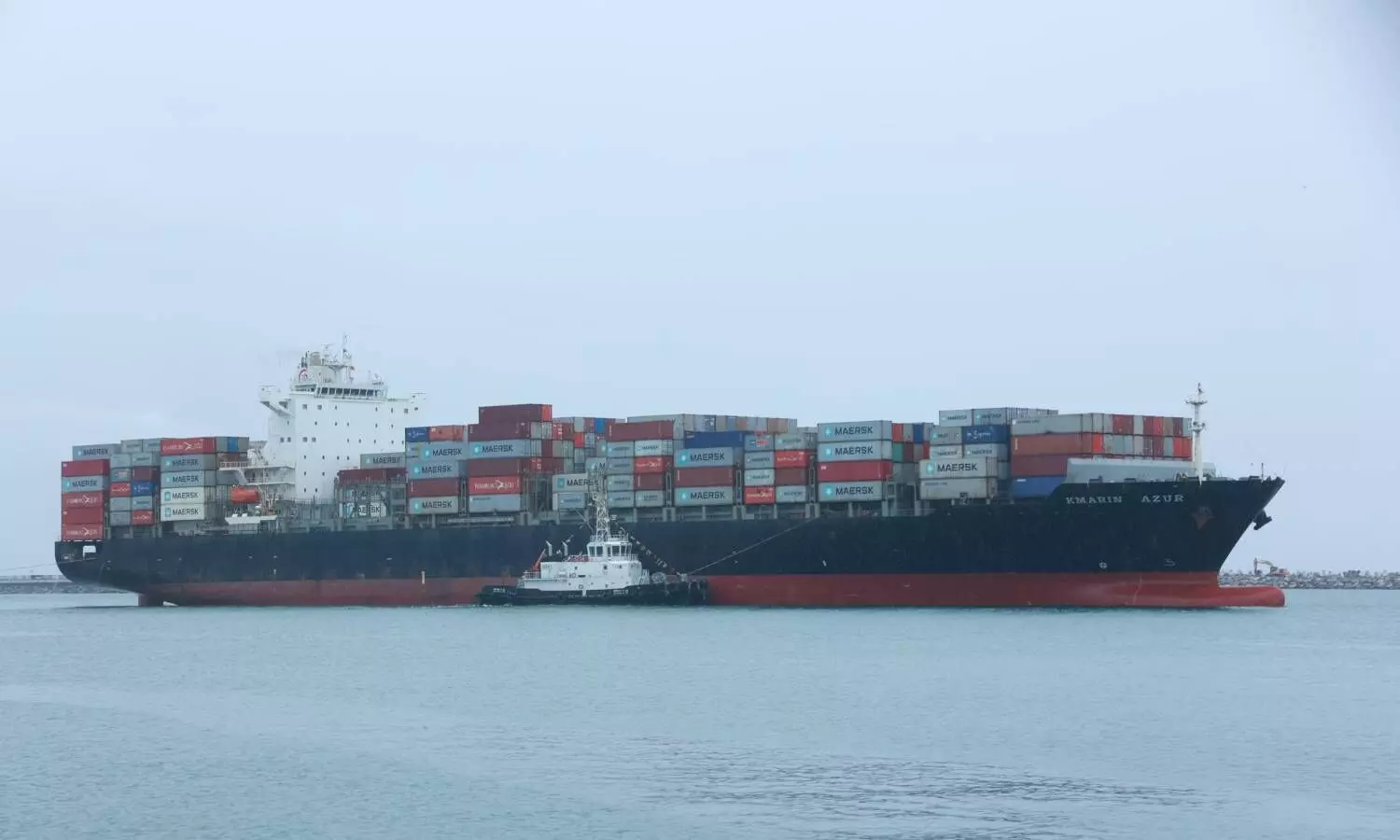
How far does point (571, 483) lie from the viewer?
199 feet

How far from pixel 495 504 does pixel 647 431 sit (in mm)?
6456

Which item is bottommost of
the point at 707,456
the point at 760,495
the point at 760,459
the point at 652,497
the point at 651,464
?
the point at 652,497

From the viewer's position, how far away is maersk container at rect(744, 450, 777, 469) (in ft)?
186

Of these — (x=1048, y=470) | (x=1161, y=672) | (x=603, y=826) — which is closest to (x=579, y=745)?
(x=603, y=826)

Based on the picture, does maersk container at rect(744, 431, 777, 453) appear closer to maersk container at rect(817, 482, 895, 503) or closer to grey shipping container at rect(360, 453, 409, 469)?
maersk container at rect(817, 482, 895, 503)

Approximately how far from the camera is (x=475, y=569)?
62.8m

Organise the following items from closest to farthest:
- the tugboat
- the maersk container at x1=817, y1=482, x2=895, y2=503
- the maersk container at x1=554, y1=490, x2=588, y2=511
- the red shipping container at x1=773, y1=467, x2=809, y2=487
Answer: the maersk container at x1=817, y1=482, x2=895, y2=503
the red shipping container at x1=773, y1=467, x2=809, y2=487
the tugboat
the maersk container at x1=554, y1=490, x2=588, y2=511

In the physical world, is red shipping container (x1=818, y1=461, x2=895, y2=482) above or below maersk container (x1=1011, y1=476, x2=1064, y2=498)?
above

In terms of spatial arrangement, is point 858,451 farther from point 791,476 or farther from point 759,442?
point 759,442

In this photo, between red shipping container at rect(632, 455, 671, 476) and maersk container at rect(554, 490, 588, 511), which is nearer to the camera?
red shipping container at rect(632, 455, 671, 476)

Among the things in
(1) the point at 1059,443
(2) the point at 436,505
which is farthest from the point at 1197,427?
(2) the point at 436,505

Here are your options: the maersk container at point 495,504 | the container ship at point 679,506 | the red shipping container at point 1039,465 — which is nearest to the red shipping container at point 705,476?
the container ship at point 679,506

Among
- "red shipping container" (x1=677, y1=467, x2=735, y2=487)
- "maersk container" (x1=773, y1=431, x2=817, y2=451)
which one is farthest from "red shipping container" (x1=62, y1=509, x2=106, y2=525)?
"maersk container" (x1=773, y1=431, x2=817, y2=451)

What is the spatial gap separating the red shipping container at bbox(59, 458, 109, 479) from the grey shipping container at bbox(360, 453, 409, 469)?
11.9 metres
